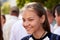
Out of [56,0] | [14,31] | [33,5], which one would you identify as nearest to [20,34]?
[14,31]

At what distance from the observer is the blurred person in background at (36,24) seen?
2238 mm

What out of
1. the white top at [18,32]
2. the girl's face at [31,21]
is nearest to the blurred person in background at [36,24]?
the girl's face at [31,21]

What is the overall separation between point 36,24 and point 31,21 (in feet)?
0.20

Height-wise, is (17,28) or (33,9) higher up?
(33,9)

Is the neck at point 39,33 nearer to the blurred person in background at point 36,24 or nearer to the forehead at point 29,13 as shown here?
the blurred person in background at point 36,24

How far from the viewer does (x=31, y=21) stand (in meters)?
2.28

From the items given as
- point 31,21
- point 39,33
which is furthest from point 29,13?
point 39,33

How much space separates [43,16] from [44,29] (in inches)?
5.3

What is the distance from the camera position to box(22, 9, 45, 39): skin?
2.25 metres

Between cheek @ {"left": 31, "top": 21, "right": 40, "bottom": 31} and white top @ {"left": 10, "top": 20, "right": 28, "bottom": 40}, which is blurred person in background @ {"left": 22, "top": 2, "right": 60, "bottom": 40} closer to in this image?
cheek @ {"left": 31, "top": 21, "right": 40, "bottom": 31}

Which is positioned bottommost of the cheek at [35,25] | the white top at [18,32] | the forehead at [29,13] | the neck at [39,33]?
the white top at [18,32]

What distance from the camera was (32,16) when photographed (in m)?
2.28

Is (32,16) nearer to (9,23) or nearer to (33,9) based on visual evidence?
(33,9)

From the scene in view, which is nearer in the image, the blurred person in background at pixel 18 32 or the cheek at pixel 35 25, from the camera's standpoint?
the cheek at pixel 35 25
